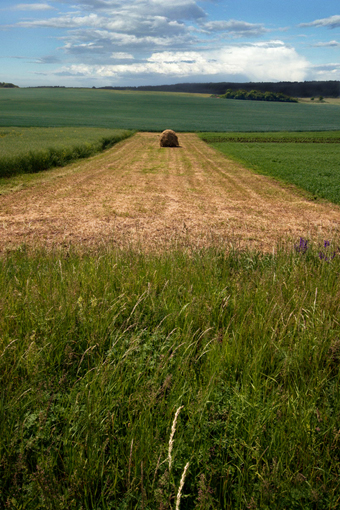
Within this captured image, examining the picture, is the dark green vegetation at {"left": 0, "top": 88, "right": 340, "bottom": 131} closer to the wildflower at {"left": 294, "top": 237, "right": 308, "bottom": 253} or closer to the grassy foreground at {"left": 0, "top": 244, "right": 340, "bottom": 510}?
the wildflower at {"left": 294, "top": 237, "right": 308, "bottom": 253}

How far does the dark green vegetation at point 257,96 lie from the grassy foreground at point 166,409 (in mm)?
151808

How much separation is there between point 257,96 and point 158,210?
150 m

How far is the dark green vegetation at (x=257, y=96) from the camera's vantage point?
140250 millimetres

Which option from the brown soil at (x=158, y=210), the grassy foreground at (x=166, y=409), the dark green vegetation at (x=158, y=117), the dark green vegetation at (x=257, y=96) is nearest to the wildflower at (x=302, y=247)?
the brown soil at (x=158, y=210)

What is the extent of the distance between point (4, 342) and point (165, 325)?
55.7 inches

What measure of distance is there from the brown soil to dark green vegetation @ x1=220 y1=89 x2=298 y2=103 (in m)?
136

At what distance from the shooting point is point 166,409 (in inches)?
99.1

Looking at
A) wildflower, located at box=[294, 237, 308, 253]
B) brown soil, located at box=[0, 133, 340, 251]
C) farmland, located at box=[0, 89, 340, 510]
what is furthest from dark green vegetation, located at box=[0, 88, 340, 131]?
farmland, located at box=[0, 89, 340, 510]

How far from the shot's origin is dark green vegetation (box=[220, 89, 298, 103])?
140250mm

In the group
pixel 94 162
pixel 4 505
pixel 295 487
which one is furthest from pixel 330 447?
pixel 94 162

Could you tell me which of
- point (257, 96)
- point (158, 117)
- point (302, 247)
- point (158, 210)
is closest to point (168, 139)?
point (158, 210)

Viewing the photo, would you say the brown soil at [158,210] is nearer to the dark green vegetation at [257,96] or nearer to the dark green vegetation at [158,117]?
the dark green vegetation at [158,117]

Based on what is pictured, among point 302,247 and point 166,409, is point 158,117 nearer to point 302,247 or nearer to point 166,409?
point 302,247

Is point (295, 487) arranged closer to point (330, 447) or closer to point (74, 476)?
point (330, 447)
